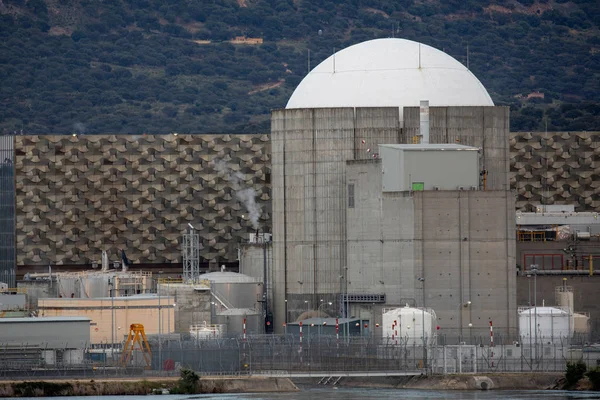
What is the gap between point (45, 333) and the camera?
393ft

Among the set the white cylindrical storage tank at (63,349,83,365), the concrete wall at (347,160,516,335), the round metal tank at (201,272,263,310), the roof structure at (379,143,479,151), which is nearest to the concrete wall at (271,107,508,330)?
the round metal tank at (201,272,263,310)

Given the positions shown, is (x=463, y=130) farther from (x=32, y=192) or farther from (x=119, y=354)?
(x=32, y=192)

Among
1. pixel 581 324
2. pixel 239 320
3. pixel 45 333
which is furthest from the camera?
pixel 239 320

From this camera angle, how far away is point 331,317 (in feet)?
450

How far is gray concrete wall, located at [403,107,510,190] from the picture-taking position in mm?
139500

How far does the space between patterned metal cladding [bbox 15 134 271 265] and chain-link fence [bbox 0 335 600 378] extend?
58.8 metres

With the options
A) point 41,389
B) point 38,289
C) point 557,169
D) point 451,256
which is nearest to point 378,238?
point 451,256

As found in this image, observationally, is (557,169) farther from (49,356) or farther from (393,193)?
(49,356)

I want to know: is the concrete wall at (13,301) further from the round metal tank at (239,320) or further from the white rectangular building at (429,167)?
the white rectangular building at (429,167)

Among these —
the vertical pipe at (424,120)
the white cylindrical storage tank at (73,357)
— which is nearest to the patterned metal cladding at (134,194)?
the vertical pipe at (424,120)

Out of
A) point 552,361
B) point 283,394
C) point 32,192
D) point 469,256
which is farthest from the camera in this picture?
point 32,192

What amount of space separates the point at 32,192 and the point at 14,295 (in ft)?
106

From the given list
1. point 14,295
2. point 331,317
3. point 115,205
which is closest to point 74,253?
point 115,205

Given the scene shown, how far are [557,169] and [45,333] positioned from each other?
78.4 meters
